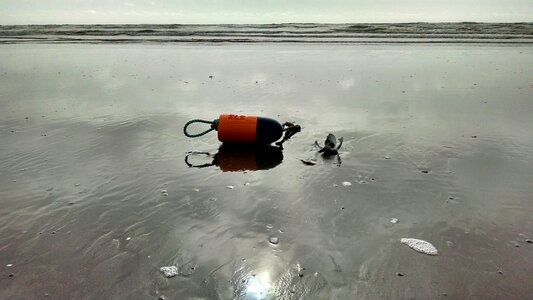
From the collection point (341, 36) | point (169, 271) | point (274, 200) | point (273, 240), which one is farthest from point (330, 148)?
point (341, 36)

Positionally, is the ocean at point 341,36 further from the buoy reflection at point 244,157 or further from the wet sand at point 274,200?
the buoy reflection at point 244,157

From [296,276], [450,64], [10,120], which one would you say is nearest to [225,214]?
[296,276]

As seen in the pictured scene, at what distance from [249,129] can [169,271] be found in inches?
122

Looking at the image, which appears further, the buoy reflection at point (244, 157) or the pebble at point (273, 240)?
the buoy reflection at point (244, 157)

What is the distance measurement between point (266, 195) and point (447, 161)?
281cm

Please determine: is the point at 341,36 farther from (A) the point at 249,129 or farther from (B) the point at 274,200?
(B) the point at 274,200

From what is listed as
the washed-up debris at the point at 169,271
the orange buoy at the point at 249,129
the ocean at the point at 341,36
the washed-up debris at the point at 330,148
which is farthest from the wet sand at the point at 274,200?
the ocean at the point at 341,36

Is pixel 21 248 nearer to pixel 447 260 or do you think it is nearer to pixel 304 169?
pixel 304 169

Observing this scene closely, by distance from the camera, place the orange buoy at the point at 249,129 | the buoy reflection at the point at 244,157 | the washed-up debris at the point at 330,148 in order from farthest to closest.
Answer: the orange buoy at the point at 249,129 → the washed-up debris at the point at 330,148 → the buoy reflection at the point at 244,157

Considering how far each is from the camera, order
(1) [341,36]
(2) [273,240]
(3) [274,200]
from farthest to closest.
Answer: (1) [341,36], (3) [274,200], (2) [273,240]

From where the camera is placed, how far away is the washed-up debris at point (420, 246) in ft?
11.5

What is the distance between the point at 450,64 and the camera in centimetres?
1417

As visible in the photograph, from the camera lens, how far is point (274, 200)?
14.9 ft

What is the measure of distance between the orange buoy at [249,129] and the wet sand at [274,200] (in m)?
0.40
